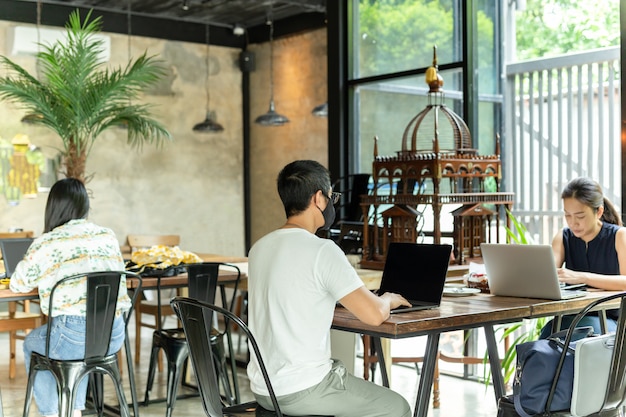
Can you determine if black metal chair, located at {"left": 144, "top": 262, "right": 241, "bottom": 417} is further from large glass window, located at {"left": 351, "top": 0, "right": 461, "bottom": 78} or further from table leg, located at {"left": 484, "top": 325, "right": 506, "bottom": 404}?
large glass window, located at {"left": 351, "top": 0, "right": 461, "bottom": 78}

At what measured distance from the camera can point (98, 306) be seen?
3922mm

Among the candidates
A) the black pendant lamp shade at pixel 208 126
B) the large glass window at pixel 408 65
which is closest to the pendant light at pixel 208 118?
the black pendant lamp shade at pixel 208 126

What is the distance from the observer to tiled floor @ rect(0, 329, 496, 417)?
502 cm

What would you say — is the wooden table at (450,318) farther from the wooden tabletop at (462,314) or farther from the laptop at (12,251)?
the laptop at (12,251)

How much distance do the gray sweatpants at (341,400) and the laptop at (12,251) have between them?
268 centimetres

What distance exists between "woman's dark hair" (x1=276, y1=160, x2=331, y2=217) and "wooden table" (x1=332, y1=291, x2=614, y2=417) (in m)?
0.47

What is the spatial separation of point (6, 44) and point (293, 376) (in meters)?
7.09

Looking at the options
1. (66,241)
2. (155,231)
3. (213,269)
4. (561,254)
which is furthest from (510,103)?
(155,231)

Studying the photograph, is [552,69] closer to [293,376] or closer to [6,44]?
→ [293,376]

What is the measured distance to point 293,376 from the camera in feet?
8.95

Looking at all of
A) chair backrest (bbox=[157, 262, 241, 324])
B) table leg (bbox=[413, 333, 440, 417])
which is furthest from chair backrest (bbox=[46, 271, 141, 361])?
table leg (bbox=[413, 333, 440, 417])

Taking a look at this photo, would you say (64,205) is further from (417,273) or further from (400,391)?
(400,391)

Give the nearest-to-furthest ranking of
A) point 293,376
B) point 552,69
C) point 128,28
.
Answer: point 293,376 → point 552,69 → point 128,28

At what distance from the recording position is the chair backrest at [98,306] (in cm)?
388
